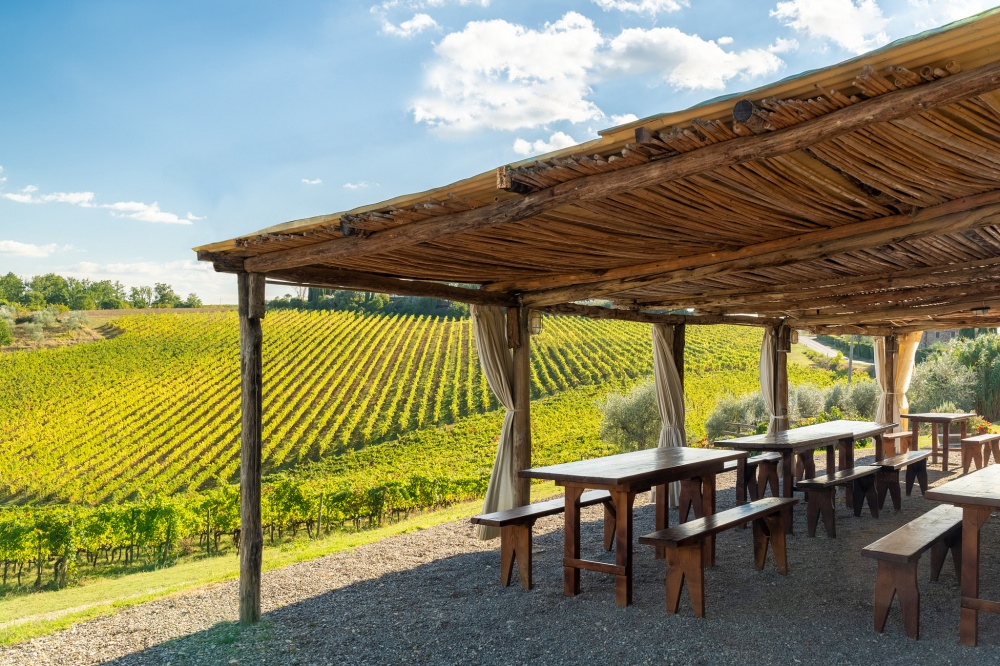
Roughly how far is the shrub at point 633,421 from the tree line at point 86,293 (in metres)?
45.0

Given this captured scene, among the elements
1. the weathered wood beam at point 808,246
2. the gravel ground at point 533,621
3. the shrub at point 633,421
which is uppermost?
the weathered wood beam at point 808,246

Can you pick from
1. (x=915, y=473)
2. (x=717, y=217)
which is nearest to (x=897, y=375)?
(x=915, y=473)

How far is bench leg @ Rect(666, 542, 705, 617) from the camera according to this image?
3545 millimetres

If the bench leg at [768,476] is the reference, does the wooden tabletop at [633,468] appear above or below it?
above

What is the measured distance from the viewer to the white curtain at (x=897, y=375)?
10.1 m

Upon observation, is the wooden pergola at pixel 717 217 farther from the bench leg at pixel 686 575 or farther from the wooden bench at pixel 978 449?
the wooden bench at pixel 978 449

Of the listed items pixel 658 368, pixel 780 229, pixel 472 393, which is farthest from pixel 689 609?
pixel 472 393

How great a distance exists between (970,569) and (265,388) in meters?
22.4

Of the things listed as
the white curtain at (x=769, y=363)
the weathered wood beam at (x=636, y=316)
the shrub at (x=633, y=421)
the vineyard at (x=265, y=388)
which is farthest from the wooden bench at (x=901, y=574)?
the vineyard at (x=265, y=388)

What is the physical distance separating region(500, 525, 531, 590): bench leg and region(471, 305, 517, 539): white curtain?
101 cm

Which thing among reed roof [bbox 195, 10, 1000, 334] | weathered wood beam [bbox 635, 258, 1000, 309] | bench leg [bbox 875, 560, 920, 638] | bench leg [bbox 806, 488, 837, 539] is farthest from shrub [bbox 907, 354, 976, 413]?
bench leg [bbox 875, 560, 920, 638]

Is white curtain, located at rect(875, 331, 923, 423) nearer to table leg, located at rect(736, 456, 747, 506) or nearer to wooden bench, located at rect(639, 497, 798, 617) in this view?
table leg, located at rect(736, 456, 747, 506)

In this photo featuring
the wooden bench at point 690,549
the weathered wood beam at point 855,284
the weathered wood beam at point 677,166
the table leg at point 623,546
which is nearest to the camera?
the weathered wood beam at point 677,166

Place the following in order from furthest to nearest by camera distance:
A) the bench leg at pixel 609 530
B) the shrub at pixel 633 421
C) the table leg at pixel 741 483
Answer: the shrub at pixel 633 421, the table leg at pixel 741 483, the bench leg at pixel 609 530
